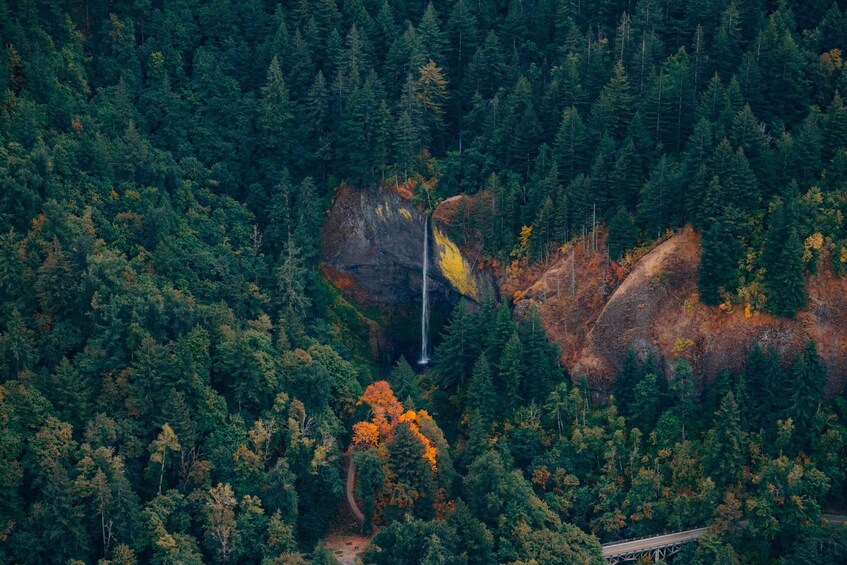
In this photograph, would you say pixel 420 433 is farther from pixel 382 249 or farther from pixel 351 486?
pixel 382 249

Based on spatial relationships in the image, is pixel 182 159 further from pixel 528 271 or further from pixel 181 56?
pixel 528 271

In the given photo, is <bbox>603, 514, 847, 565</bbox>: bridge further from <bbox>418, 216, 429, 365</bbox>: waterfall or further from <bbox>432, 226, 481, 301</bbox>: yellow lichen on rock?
<bbox>418, 216, 429, 365</bbox>: waterfall

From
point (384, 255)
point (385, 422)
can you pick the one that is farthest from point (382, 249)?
point (385, 422)

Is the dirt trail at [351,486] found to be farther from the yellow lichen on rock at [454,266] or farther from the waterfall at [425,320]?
the yellow lichen on rock at [454,266]

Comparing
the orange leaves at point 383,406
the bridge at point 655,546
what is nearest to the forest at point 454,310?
the orange leaves at point 383,406

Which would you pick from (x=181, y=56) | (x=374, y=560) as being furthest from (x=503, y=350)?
(x=181, y=56)

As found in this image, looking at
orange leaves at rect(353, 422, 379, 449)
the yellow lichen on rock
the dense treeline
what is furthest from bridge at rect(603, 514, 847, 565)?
the yellow lichen on rock
